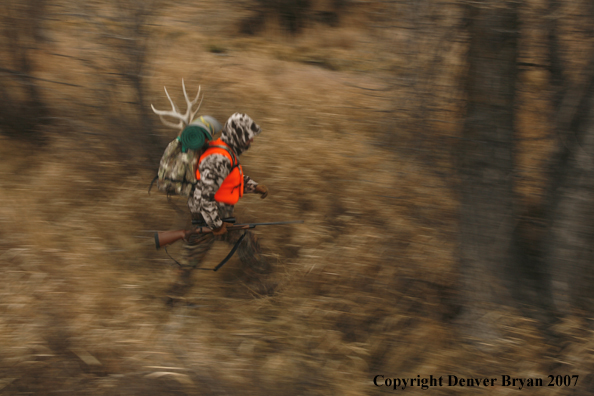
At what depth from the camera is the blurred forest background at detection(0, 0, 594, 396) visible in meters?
4.03

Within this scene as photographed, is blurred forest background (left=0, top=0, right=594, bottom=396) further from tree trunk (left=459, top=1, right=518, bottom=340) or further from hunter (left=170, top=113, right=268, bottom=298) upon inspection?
hunter (left=170, top=113, right=268, bottom=298)

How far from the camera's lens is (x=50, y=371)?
4.06 meters

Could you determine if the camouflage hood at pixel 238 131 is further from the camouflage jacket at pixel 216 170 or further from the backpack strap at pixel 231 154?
the backpack strap at pixel 231 154

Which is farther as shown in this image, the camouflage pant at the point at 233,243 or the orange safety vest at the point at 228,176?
the camouflage pant at the point at 233,243

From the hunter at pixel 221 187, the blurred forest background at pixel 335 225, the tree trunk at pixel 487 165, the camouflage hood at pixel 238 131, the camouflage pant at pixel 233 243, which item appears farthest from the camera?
the camouflage pant at pixel 233 243

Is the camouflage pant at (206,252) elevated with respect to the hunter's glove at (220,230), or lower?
lower

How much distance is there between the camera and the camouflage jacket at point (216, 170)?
4121 millimetres

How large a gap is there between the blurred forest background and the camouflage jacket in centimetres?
116

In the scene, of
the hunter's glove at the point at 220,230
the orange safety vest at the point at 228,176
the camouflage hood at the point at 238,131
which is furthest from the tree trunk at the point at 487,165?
the hunter's glove at the point at 220,230

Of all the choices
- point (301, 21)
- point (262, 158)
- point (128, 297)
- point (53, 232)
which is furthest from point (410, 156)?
point (301, 21)

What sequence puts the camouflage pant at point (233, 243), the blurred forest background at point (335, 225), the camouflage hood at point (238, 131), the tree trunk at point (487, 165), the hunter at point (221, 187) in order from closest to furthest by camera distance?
the tree trunk at point (487, 165), the blurred forest background at point (335, 225), the hunter at point (221, 187), the camouflage hood at point (238, 131), the camouflage pant at point (233, 243)

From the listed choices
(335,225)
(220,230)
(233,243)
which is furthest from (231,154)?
(335,225)

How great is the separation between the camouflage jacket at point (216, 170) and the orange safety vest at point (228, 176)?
2.2 inches

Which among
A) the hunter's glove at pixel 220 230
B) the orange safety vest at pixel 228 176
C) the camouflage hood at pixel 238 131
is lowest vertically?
the hunter's glove at pixel 220 230
